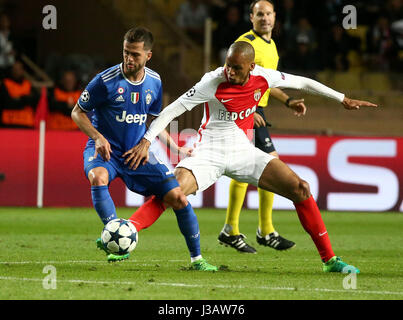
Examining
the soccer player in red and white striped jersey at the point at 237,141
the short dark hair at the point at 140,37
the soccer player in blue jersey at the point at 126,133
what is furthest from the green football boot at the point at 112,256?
the short dark hair at the point at 140,37

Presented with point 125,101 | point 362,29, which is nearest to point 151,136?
point 125,101

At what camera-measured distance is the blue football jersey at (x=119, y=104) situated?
7.42 meters

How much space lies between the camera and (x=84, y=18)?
18.0 m

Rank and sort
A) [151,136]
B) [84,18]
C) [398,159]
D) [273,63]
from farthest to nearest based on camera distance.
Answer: [84,18] → [398,159] → [273,63] → [151,136]

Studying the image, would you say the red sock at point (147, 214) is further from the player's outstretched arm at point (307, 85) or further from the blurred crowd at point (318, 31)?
the blurred crowd at point (318, 31)

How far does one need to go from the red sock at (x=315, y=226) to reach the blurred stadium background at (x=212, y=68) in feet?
20.6

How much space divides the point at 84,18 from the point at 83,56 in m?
1.78

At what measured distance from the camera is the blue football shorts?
7.20 meters

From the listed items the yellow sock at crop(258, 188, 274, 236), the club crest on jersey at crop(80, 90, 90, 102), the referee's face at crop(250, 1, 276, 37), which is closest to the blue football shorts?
the club crest on jersey at crop(80, 90, 90, 102)

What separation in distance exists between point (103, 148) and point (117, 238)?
29.9 inches

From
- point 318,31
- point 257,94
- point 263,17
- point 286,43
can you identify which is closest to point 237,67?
point 257,94

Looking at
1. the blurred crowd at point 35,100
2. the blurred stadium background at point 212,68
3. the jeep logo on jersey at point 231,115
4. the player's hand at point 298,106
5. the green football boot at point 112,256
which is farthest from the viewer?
the blurred crowd at point 35,100

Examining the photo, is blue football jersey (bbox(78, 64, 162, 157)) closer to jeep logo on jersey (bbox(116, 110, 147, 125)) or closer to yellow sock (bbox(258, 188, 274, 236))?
jeep logo on jersey (bbox(116, 110, 147, 125))

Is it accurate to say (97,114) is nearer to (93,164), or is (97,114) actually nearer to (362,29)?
(93,164)
